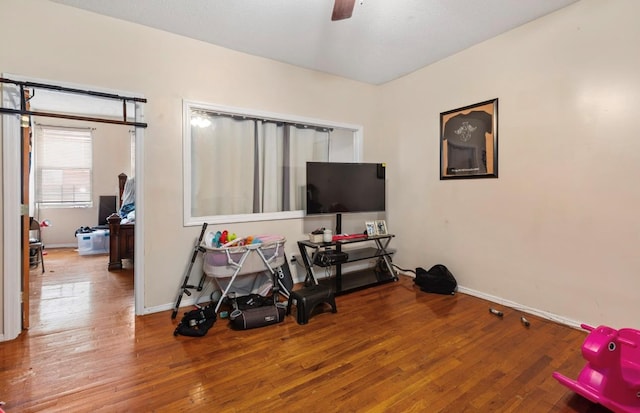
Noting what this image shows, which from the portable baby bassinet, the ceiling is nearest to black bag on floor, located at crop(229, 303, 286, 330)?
the portable baby bassinet

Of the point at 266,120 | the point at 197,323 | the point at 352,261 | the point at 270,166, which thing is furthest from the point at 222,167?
the point at 352,261

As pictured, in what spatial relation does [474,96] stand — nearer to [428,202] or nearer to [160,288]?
[428,202]

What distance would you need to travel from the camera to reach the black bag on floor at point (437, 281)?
344 cm

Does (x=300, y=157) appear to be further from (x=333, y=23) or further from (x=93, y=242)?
(x=93, y=242)

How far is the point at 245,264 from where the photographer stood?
295 cm

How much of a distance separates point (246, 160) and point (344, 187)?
1.27 metres

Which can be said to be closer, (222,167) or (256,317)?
(256,317)

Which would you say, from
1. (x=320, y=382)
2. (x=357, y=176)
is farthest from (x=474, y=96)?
(x=320, y=382)

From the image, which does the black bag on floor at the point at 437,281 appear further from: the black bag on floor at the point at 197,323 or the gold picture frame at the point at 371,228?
the black bag on floor at the point at 197,323

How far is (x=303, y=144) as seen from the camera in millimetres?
4082

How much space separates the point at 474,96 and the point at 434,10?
1136 millimetres

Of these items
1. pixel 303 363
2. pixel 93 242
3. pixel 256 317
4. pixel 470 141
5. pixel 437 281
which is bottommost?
pixel 303 363

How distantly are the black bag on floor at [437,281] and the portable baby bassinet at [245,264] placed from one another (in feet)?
5.62

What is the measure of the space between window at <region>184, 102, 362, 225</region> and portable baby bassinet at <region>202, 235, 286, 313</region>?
1.92 ft
